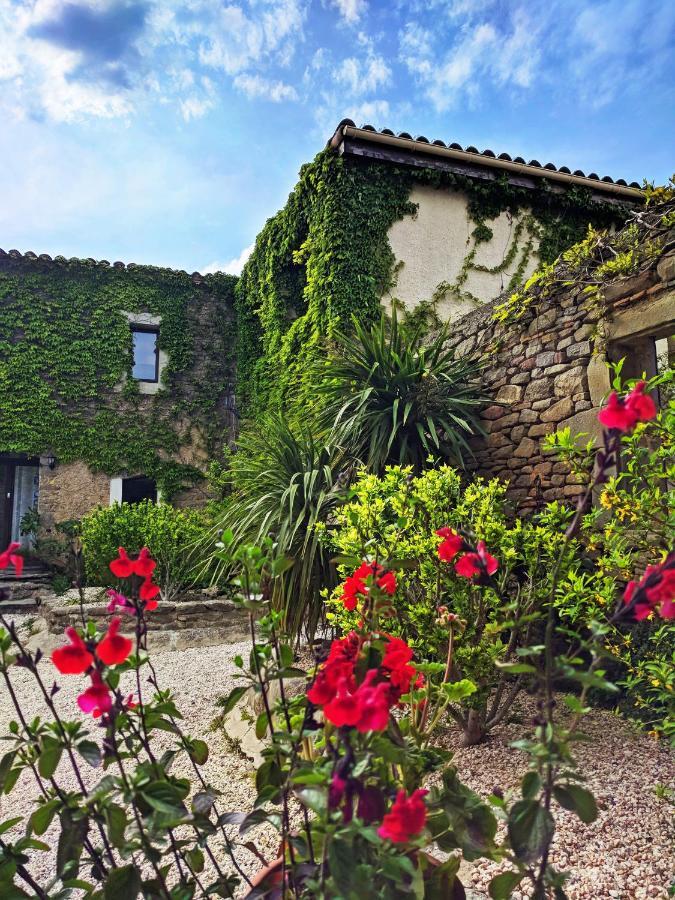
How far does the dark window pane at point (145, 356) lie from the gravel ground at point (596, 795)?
716 centimetres

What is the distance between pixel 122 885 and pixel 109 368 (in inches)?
386

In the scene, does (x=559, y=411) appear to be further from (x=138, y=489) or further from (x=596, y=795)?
(x=138, y=489)

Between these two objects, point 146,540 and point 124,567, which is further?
point 146,540

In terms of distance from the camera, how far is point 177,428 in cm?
984

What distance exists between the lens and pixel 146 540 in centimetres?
668

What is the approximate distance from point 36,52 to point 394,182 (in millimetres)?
3919

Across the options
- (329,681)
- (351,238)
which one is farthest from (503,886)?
(351,238)

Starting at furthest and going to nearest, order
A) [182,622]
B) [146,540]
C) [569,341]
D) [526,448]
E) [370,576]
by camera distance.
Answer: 1. [146,540]
2. [182,622]
3. [526,448]
4. [569,341]
5. [370,576]

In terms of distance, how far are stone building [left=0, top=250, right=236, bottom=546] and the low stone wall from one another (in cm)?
402

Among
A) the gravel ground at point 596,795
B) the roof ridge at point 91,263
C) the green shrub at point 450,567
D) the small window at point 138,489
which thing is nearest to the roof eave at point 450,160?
the roof ridge at point 91,263

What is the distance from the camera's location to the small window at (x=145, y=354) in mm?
9938

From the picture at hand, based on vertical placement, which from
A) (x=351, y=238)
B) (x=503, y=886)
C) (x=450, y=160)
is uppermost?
(x=450, y=160)

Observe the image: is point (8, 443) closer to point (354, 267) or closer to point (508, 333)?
point (354, 267)

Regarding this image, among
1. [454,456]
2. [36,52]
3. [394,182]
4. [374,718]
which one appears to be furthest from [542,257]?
[374,718]
